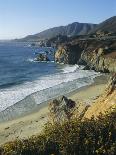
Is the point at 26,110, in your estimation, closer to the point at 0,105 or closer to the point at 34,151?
the point at 0,105

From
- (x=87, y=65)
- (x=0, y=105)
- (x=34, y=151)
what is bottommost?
(x=87, y=65)

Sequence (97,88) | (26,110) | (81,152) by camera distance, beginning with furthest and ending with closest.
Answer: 1. (97,88)
2. (26,110)
3. (81,152)

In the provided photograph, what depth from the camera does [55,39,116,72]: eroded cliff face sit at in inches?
2277

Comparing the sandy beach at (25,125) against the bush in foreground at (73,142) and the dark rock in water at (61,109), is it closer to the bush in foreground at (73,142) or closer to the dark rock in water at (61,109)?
the dark rock in water at (61,109)

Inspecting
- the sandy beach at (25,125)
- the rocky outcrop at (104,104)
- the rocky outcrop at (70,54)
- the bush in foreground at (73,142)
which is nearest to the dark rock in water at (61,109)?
the sandy beach at (25,125)

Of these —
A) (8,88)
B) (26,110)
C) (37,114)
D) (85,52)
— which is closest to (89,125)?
(37,114)

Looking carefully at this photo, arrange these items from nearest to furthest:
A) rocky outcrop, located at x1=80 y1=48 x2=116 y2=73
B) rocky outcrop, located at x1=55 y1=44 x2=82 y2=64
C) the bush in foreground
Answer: the bush in foreground → rocky outcrop, located at x1=80 y1=48 x2=116 y2=73 → rocky outcrop, located at x1=55 y1=44 x2=82 y2=64

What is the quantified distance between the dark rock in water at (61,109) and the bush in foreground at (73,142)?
360 inches

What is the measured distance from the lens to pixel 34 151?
8812mm

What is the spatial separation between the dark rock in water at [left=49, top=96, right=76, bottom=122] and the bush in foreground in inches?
360

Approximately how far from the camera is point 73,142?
879 cm

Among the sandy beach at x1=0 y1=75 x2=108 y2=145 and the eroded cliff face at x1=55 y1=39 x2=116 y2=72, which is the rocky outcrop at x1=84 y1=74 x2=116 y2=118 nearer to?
the sandy beach at x1=0 y1=75 x2=108 y2=145

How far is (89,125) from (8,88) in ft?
108

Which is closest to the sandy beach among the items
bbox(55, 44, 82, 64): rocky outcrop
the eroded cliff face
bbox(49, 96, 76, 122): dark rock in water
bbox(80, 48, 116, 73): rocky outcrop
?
bbox(49, 96, 76, 122): dark rock in water
